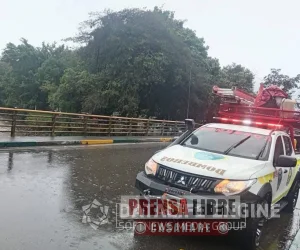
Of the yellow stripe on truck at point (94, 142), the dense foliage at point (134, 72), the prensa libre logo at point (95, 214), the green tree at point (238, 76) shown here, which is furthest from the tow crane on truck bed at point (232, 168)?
the green tree at point (238, 76)

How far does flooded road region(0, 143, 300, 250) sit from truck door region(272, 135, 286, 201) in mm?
682

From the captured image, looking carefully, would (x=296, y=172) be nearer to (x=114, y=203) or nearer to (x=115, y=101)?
(x=114, y=203)

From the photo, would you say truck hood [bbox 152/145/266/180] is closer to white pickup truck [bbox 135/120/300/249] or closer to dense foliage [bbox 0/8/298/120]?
white pickup truck [bbox 135/120/300/249]

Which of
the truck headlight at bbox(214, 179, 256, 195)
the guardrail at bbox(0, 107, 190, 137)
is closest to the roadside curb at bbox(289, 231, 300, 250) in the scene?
the truck headlight at bbox(214, 179, 256, 195)

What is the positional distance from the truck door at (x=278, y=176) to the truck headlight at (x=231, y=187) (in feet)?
3.70

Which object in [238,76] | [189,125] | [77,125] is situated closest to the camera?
[189,125]

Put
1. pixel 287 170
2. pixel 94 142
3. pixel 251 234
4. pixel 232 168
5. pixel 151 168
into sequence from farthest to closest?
1. pixel 94 142
2. pixel 287 170
3. pixel 151 168
4. pixel 232 168
5. pixel 251 234

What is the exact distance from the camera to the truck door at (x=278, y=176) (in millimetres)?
5219

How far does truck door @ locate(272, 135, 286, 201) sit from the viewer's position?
5.22m

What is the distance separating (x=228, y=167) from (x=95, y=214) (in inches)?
88.1

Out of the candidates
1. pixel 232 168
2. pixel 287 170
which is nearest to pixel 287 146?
pixel 287 170

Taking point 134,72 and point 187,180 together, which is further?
point 134,72

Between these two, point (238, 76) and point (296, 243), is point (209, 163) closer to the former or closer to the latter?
point (296, 243)

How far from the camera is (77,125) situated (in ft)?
56.6
